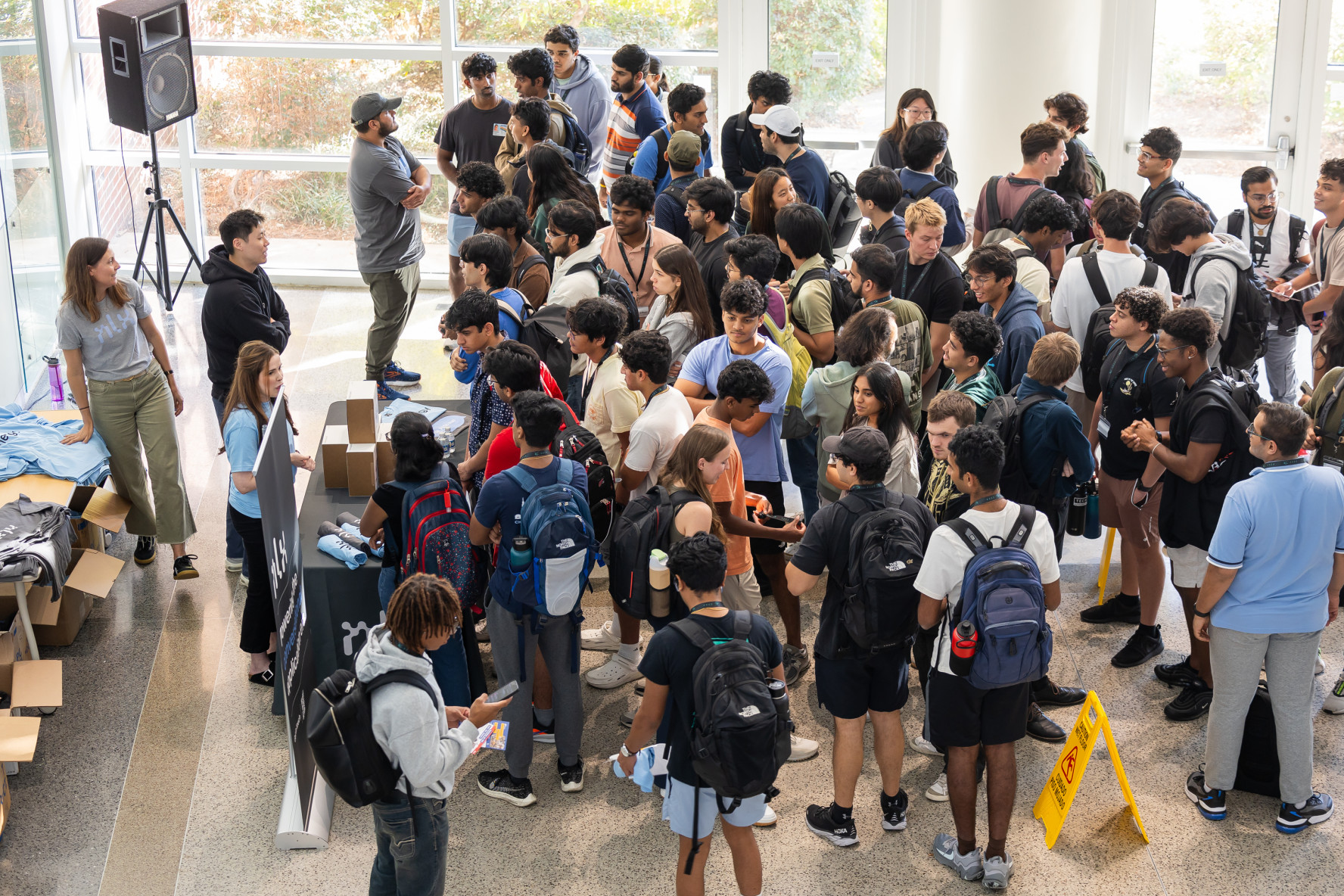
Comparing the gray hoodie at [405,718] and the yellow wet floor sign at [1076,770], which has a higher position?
the gray hoodie at [405,718]

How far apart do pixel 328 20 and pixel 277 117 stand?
892 millimetres

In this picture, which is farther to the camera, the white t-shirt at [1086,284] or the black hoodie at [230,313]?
the black hoodie at [230,313]

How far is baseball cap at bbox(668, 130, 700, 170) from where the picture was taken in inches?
270

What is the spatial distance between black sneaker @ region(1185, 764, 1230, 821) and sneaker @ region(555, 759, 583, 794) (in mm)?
2201

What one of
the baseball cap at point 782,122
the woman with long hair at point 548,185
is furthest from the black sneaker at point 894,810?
the baseball cap at point 782,122

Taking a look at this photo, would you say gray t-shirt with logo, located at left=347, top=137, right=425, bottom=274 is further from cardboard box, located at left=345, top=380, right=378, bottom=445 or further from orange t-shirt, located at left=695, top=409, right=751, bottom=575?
orange t-shirt, located at left=695, top=409, right=751, bottom=575

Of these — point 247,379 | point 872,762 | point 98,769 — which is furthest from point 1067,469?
point 98,769

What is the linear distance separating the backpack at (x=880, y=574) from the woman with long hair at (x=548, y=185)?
3.13 meters

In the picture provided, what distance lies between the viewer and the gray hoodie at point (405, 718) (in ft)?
10.4

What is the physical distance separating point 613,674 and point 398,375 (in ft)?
12.1

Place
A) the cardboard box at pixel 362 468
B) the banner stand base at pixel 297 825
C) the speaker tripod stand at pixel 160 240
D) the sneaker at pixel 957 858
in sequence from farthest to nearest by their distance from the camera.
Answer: the speaker tripod stand at pixel 160 240, the cardboard box at pixel 362 468, the banner stand base at pixel 297 825, the sneaker at pixel 957 858

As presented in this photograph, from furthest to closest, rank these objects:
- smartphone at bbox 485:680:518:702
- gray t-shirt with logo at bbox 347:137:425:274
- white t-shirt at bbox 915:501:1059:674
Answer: gray t-shirt with logo at bbox 347:137:425:274, white t-shirt at bbox 915:501:1059:674, smartphone at bbox 485:680:518:702

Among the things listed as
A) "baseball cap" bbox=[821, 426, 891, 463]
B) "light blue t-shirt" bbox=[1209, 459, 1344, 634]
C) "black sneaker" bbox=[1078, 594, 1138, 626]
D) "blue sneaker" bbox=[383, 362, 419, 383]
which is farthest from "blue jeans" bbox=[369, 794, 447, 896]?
"blue sneaker" bbox=[383, 362, 419, 383]

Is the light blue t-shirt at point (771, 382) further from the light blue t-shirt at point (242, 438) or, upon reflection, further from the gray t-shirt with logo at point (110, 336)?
the gray t-shirt with logo at point (110, 336)
